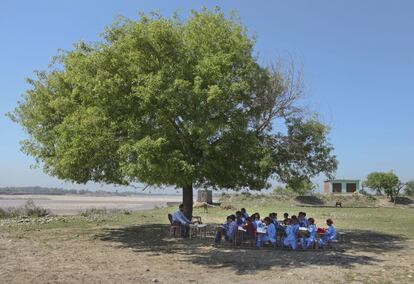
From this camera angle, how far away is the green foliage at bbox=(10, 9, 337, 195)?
16.3m

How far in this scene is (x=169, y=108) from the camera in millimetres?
16594

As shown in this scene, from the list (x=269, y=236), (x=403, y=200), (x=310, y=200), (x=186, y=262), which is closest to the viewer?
(x=186, y=262)

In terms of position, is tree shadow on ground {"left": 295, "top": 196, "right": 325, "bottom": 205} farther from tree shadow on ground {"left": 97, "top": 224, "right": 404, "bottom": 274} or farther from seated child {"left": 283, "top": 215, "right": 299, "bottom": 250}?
seated child {"left": 283, "top": 215, "right": 299, "bottom": 250}

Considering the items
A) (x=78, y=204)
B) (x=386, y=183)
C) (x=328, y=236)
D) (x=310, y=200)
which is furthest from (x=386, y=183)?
(x=328, y=236)

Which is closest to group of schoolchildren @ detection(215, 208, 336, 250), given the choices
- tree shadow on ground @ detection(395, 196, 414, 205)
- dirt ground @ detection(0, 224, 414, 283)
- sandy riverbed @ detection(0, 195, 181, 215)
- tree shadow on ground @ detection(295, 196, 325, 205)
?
dirt ground @ detection(0, 224, 414, 283)

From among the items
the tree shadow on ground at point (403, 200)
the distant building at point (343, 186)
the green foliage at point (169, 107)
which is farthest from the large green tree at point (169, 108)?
the distant building at point (343, 186)

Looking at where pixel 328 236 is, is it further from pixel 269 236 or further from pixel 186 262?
pixel 186 262

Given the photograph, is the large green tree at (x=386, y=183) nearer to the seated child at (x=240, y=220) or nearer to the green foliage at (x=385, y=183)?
the green foliage at (x=385, y=183)

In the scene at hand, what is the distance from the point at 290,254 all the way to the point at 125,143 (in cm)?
650

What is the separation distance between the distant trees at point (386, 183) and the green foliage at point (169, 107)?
198 ft

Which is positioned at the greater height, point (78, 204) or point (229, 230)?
point (229, 230)

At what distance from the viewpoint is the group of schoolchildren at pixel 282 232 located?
16250 millimetres

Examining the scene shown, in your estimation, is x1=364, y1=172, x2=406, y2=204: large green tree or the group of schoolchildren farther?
x1=364, y1=172, x2=406, y2=204: large green tree

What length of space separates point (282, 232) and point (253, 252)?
5.23 feet
